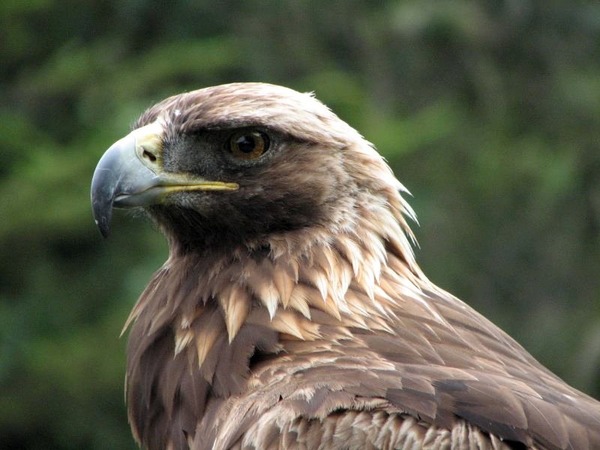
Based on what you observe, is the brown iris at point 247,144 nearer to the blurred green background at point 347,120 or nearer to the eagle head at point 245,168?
the eagle head at point 245,168

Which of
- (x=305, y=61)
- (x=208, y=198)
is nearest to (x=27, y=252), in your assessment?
(x=305, y=61)

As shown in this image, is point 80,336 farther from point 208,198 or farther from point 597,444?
point 597,444

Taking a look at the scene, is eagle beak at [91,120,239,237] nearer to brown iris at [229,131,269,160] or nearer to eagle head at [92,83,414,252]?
eagle head at [92,83,414,252]

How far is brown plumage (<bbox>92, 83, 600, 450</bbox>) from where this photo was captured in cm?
372

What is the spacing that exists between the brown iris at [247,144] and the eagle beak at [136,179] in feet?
0.35

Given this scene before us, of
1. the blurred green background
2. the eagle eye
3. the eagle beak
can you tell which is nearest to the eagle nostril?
the eagle beak

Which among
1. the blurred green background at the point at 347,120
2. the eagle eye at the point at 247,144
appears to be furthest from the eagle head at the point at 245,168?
the blurred green background at the point at 347,120

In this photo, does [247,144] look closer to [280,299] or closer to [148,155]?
[148,155]

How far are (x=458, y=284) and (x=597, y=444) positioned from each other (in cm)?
760

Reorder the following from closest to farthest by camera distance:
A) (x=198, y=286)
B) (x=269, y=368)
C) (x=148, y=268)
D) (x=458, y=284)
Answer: (x=269, y=368) < (x=198, y=286) < (x=148, y=268) < (x=458, y=284)

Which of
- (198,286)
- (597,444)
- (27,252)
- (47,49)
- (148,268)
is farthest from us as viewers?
(47,49)

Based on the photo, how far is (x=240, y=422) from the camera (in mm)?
3740

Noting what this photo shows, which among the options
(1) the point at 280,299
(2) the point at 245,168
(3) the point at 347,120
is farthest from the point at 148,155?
(3) the point at 347,120

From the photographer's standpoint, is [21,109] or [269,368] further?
[21,109]
